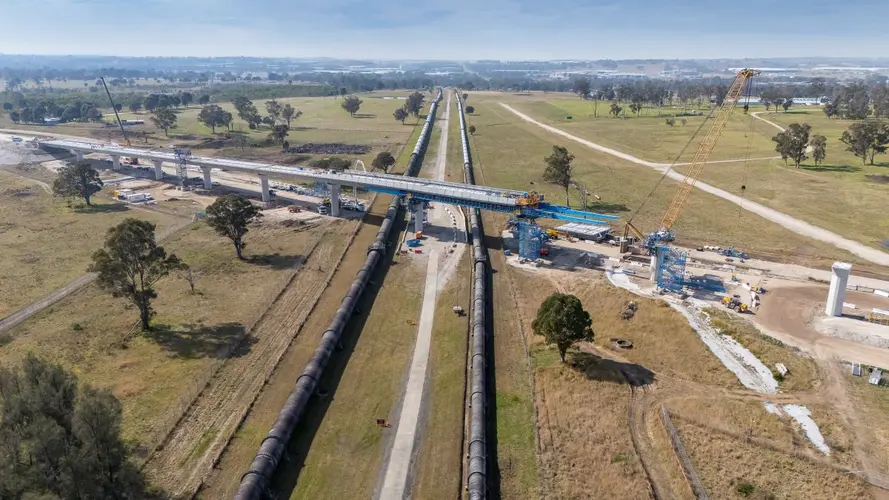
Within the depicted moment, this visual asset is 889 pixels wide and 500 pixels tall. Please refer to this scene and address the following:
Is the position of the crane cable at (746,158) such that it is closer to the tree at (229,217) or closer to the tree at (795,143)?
the tree at (795,143)

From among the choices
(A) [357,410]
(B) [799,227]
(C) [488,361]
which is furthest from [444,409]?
(B) [799,227]

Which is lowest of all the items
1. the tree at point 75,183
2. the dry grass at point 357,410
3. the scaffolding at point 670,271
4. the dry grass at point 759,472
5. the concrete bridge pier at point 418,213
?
the dry grass at point 759,472

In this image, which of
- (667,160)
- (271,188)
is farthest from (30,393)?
(667,160)

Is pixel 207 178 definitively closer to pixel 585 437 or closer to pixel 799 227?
pixel 585 437

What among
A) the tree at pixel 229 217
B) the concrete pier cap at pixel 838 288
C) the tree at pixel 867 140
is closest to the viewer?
the concrete pier cap at pixel 838 288

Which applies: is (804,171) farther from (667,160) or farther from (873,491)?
(873,491)

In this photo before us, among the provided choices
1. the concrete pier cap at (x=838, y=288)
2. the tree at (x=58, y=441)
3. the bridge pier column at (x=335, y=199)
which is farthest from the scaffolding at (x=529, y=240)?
the tree at (x=58, y=441)

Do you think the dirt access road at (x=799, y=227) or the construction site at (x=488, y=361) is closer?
the construction site at (x=488, y=361)
